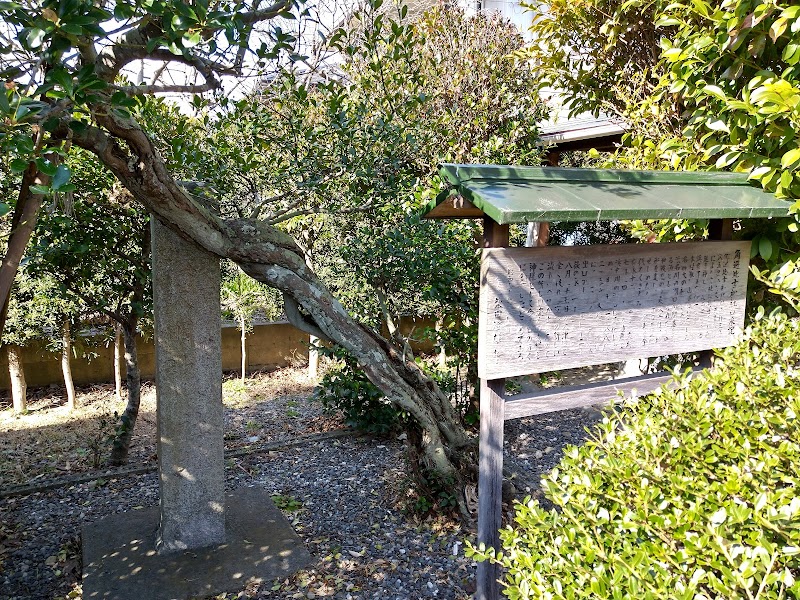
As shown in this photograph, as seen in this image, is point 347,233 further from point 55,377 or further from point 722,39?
point 55,377

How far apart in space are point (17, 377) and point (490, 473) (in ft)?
20.9

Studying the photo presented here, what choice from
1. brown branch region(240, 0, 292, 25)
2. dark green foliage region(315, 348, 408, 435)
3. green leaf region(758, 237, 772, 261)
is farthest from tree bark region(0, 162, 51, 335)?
green leaf region(758, 237, 772, 261)

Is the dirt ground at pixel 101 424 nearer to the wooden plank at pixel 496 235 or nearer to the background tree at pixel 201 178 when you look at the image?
the background tree at pixel 201 178

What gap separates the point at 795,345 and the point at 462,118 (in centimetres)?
494

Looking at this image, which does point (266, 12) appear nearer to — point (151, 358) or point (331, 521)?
point (331, 521)

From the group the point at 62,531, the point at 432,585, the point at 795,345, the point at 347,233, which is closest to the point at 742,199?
the point at 795,345

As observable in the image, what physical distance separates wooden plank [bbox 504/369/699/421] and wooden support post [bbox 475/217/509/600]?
2.9 inches

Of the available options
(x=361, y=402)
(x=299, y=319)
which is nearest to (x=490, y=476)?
(x=299, y=319)

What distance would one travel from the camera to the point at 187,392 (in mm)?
3221

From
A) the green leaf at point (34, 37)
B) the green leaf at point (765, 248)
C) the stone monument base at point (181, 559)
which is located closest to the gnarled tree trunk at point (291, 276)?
the green leaf at point (34, 37)

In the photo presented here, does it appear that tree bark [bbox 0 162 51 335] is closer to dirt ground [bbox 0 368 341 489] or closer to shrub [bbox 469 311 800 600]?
shrub [bbox 469 311 800 600]

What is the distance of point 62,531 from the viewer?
12.4ft

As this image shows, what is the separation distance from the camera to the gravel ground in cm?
314

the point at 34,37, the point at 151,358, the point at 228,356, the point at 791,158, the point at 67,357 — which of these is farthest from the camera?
the point at 228,356
